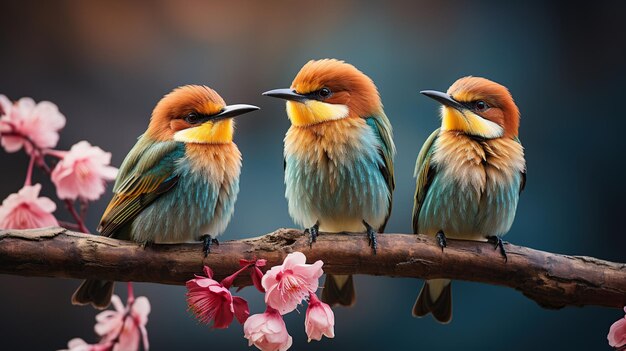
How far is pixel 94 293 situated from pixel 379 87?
104 centimetres

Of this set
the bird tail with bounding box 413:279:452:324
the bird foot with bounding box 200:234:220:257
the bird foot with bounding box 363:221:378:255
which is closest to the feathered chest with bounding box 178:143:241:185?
the bird foot with bounding box 200:234:220:257

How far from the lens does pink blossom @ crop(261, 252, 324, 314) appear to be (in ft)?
4.44

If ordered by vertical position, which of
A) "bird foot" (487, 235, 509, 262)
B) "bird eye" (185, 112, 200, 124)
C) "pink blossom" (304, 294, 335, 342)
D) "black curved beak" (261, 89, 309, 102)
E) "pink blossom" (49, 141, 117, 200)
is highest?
"black curved beak" (261, 89, 309, 102)

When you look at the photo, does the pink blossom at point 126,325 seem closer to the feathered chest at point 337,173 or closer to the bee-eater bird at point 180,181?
the bee-eater bird at point 180,181

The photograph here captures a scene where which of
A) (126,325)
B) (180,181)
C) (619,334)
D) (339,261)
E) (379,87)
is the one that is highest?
(379,87)

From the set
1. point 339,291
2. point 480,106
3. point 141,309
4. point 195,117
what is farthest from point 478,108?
point 141,309

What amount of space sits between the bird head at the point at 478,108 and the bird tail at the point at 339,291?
1.53 feet

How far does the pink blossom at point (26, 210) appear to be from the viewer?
1.59m

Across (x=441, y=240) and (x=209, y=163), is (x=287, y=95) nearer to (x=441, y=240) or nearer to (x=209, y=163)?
(x=209, y=163)

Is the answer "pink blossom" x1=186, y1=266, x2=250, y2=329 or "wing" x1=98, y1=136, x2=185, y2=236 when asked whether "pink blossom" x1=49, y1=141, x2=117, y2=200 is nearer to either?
"wing" x1=98, y1=136, x2=185, y2=236

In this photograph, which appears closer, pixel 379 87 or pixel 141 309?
pixel 141 309

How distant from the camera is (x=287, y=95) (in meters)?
1.60

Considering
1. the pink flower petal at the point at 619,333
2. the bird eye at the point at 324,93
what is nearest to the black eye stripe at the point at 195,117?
the bird eye at the point at 324,93

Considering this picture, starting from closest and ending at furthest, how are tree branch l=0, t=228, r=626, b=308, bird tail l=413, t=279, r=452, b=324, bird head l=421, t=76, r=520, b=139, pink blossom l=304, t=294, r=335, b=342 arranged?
pink blossom l=304, t=294, r=335, b=342, tree branch l=0, t=228, r=626, b=308, bird head l=421, t=76, r=520, b=139, bird tail l=413, t=279, r=452, b=324
